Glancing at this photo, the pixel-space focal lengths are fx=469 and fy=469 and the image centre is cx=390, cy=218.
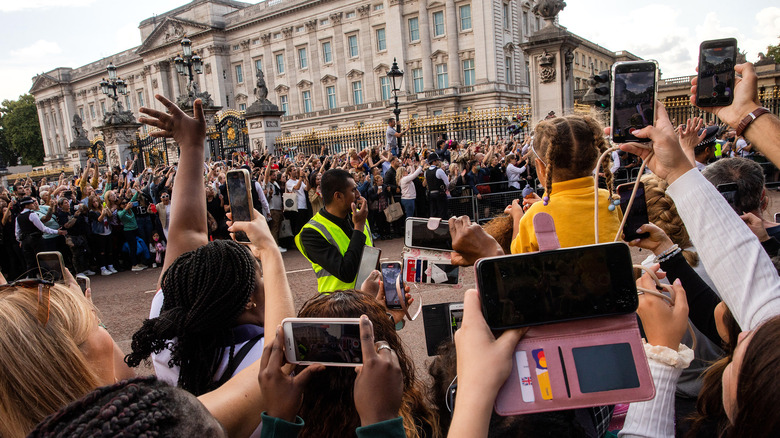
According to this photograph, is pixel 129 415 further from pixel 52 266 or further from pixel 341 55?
pixel 341 55

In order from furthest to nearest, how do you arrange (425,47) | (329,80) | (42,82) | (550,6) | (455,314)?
(42,82)
(329,80)
(425,47)
(550,6)
(455,314)

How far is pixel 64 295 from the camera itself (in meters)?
1.52

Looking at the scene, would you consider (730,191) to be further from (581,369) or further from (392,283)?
(581,369)

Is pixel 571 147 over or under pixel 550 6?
under

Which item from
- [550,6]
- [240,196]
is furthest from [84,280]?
[550,6]

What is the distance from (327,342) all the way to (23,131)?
96.2 metres

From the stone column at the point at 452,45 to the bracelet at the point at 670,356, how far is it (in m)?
41.8

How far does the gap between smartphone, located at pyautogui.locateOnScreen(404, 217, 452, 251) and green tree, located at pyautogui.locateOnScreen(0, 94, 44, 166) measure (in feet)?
308

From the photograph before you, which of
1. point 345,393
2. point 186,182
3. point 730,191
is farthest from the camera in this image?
point 730,191

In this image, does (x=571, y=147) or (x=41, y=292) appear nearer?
(x=41, y=292)

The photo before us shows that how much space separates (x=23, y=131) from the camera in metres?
75.8

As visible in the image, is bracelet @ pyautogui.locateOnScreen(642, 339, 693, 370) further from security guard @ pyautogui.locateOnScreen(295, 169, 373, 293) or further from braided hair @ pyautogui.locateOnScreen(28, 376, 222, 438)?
security guard @ pyautogui.locateOnScreen(295, 169, 373, 293)

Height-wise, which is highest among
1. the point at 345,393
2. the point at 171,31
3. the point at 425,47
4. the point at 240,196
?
the point at 171,31

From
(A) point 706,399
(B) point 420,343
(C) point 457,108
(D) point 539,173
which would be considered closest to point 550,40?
(B) point 420,343
